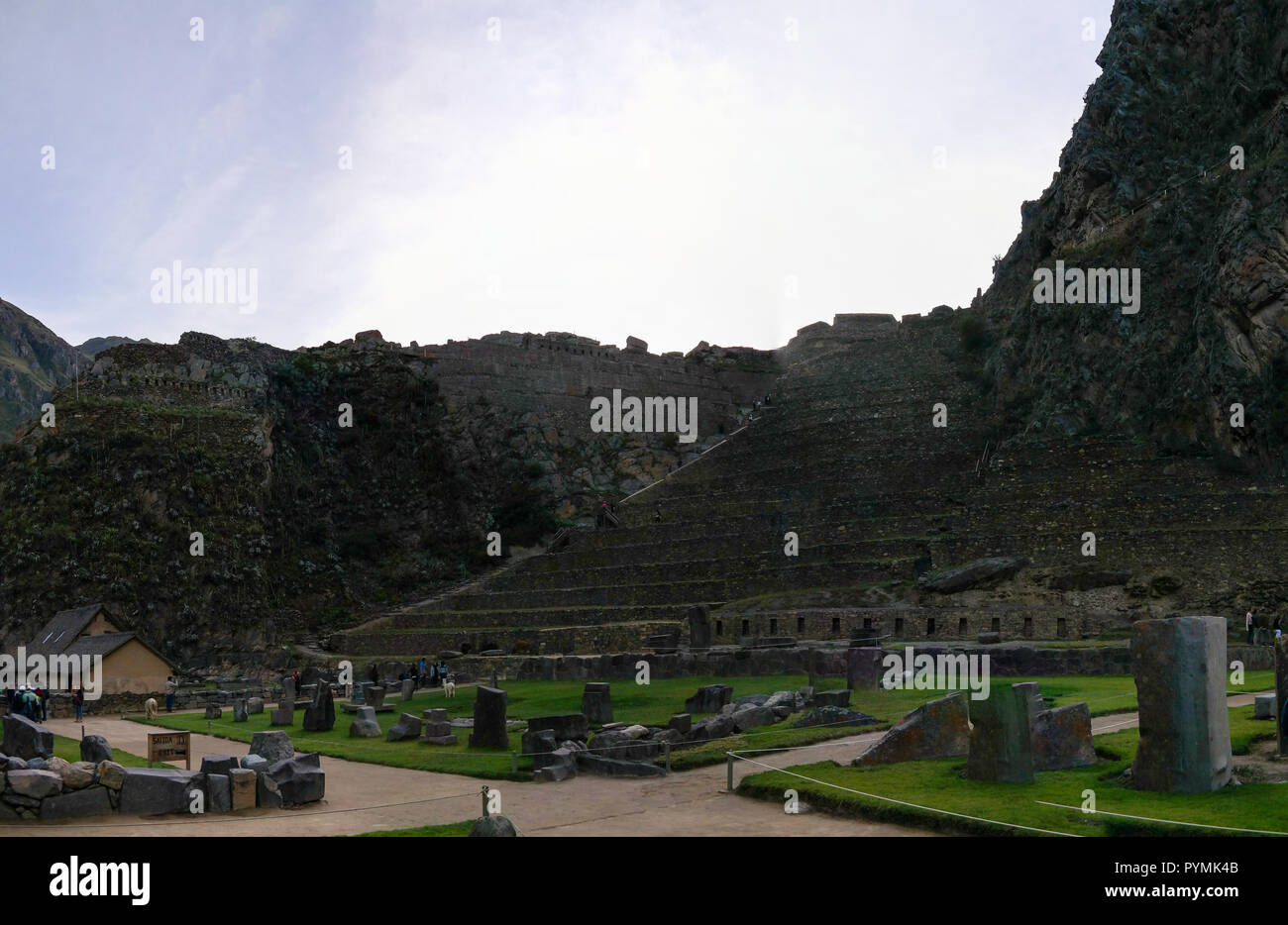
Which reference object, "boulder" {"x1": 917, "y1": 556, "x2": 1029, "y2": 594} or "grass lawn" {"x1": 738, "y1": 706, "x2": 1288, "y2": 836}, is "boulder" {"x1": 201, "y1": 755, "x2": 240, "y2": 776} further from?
"boulder" {"x1": 917, "y1": 556, "x2": 1029, "y2": 594}

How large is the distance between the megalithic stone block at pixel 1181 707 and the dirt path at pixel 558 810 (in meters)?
2.54

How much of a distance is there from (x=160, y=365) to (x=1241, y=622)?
1758 inches

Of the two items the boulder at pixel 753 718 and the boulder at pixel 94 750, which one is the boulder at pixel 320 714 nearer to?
the boulder at pixel 94 750

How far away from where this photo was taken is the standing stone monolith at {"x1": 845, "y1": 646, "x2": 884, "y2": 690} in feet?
76.0

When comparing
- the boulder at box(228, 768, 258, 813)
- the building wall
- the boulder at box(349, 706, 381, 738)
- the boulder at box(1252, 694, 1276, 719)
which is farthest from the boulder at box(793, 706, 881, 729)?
the building wall

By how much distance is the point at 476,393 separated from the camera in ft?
198

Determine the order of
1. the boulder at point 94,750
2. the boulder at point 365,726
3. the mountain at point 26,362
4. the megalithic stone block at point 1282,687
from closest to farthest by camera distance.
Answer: the megalithic stone block at point 1282,687 → the boulder at point 94,750 → the boulder at point 365,726 → the mountain at point 26,362

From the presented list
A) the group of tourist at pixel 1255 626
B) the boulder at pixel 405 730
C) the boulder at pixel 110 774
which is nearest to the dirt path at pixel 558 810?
the boulder at pixel 110 774

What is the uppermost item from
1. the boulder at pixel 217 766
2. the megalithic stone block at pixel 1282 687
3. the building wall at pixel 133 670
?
the megalithic stone block at pixel 1282 687

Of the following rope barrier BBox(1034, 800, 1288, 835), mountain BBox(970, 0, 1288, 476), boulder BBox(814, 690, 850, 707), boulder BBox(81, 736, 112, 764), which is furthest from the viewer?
mountain BBox(970, 0, 1288, 476)

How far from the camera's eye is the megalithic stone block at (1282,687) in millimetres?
12305

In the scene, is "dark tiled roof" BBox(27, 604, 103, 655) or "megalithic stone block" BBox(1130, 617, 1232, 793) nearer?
"megalithic stone block" BBox(1130, 617, 1232, 793)

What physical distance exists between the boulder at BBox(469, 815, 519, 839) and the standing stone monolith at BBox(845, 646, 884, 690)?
14455mm
